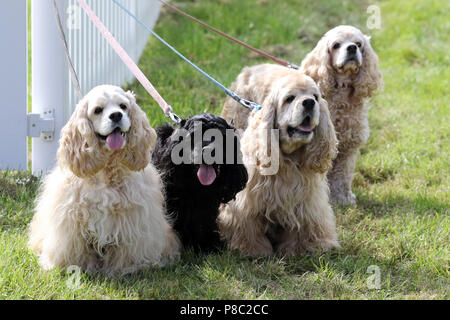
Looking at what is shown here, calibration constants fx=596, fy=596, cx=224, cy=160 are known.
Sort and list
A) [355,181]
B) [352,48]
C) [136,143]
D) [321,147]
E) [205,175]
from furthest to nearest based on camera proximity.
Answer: [355,181], [352,48], [321,147], [205,175], [136,143]

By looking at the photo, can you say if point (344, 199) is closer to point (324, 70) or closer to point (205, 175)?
point (324, 70)

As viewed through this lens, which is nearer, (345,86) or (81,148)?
(81,148)

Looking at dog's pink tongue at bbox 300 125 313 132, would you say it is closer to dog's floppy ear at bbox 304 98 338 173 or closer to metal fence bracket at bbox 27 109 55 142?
dog's floppy ear at bbox 304 98 338 173

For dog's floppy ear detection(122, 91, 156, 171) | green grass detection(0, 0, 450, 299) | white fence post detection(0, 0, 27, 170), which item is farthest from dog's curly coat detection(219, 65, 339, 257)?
white fence post detection(0, 0, 27, 170)

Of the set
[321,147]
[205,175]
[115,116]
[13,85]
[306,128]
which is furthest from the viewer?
[13,85]

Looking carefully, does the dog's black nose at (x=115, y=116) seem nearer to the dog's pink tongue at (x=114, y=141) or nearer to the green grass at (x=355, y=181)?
the dog's pink tongue at (x=114, y=141)

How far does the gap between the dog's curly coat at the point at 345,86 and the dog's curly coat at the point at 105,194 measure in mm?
2132

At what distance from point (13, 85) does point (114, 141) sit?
6.67 feet

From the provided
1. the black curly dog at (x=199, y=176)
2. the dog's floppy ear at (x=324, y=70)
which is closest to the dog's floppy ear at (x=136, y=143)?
the black curly dog at (x=199, y=176)

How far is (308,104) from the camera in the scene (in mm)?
3838

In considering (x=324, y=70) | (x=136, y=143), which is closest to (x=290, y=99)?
(x=136, y=143)

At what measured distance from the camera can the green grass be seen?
3633 mm

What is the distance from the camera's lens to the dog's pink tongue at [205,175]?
A: 3.77 metres

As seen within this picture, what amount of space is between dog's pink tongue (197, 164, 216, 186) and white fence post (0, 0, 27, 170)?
2.05m
